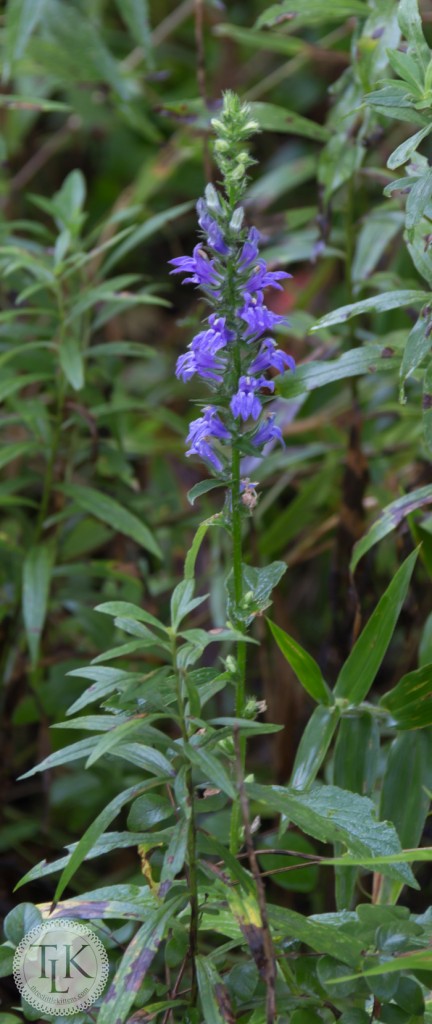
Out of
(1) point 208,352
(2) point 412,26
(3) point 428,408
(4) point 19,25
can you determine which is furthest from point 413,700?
(4) point 19,25

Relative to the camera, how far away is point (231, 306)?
1.09m

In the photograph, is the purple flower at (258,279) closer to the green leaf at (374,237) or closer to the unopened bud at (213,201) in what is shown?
the unopened bud at (213,201)

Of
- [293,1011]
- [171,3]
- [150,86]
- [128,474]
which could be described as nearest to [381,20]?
[128,474]

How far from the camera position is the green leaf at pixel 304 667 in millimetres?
1359

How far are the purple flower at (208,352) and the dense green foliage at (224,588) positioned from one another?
129mm

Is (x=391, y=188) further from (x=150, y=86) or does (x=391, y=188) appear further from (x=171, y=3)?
(x=171, y=3)

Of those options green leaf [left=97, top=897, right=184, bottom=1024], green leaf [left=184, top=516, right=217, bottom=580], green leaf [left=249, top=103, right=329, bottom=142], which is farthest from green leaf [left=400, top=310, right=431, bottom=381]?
green leaf [left=249, top=103, right=329, bottom=142]

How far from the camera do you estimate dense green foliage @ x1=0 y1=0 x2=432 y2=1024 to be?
3.48ft

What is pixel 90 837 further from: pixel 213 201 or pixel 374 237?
pixel 374 237

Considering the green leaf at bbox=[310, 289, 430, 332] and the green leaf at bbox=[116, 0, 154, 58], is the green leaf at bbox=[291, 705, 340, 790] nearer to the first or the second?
the green leaf at bbox=[310, 289, 430, 332]

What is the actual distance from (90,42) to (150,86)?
3.53 ft

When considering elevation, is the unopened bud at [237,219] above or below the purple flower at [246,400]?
above

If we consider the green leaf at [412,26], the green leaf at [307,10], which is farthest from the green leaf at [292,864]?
the green leaf at [307,10]

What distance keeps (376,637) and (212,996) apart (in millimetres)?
534
